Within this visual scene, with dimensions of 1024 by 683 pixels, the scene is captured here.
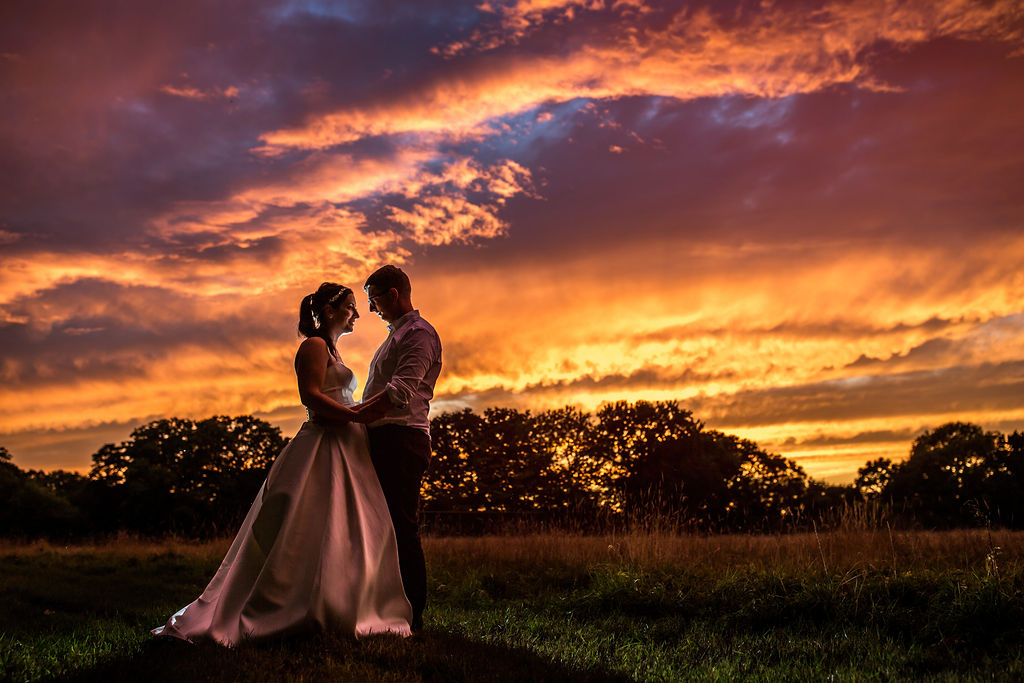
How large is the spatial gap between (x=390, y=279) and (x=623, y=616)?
4.60 metres

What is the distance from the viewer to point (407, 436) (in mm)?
5332

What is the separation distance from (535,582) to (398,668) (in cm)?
617

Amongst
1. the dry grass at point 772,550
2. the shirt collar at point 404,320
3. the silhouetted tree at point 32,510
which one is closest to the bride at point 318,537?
the shirt collar at point 404,320

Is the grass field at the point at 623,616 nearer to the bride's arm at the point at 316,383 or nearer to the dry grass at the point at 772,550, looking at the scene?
the dry grass at the point at 772,550

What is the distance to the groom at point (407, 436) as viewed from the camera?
5.32 m

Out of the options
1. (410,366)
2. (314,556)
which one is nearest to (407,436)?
(410,366)

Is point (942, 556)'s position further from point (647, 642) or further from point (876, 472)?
point (876, 472)

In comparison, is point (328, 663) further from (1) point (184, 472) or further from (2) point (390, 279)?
(1) point (184, 472)

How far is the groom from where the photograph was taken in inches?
210

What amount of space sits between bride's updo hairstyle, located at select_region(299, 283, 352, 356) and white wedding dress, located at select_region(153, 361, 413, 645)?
0.29 meters

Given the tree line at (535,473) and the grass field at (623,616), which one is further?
the tree line at (535,473)

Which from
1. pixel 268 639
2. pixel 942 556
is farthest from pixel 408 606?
pixel 942 556

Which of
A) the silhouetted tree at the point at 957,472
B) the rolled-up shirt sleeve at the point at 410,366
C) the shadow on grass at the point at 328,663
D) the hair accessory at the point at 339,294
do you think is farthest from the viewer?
the silhouetted tree at the point at 957,472

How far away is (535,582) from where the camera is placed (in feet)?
33.3
